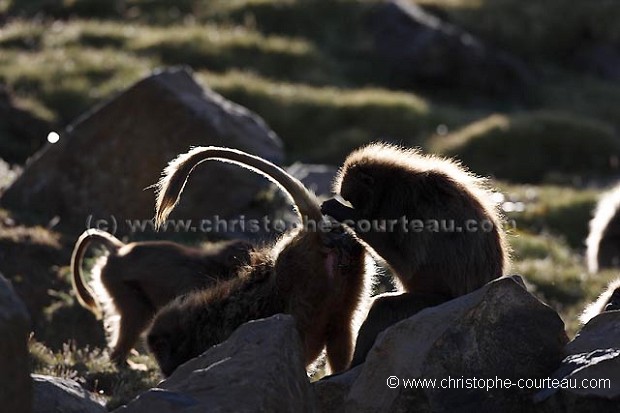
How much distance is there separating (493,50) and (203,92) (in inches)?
506

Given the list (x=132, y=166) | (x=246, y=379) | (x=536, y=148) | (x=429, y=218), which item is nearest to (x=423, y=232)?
(x=429, y=218)

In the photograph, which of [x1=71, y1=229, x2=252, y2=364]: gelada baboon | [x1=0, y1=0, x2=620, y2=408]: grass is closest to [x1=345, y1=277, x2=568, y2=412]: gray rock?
[x1=0, y1=0, x2=620, y2=408]: grass

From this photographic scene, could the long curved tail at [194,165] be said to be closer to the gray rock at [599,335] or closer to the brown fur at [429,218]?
the brown fur at [429,218]

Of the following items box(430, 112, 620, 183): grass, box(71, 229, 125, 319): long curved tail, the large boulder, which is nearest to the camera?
box(71, 229, 125, 319): long curved tail

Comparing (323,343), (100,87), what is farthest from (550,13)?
(323,343)

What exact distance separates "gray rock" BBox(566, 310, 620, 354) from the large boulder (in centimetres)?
580

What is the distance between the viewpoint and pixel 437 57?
72.6ft

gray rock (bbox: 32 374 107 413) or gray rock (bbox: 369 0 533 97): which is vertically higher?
gray rock (bbox: 369 0 533 97)

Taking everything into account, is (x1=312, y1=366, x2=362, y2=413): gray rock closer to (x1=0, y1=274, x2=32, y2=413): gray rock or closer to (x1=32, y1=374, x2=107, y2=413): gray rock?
(x1=32, y1=374, x2=107, y2=413): gray rock

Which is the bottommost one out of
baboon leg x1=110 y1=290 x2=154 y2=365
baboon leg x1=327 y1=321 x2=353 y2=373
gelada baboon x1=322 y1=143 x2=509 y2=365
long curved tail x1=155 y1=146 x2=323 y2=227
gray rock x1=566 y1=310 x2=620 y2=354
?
baboon leg x1=110 y1=290 x2=154 y2=365

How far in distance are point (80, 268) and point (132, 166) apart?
9.37ft

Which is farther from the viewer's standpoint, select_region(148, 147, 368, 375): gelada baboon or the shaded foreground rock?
select_region(148, 147, 368, 375): gelada baboon

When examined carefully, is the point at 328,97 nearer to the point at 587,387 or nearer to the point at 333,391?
the point at 333,391

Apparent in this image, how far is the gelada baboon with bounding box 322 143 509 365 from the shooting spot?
6.16 meters
